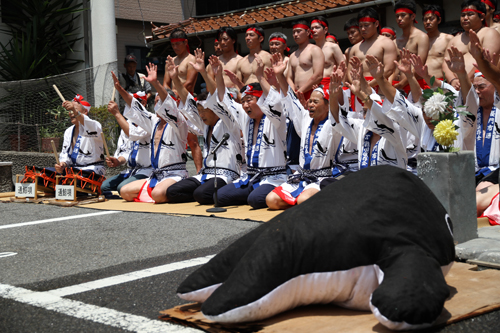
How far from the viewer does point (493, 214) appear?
4648 mm

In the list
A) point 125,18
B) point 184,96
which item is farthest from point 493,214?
point 125,18

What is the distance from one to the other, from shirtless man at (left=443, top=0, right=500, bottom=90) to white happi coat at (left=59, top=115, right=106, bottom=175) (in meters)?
4.49

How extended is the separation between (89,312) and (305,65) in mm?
5043

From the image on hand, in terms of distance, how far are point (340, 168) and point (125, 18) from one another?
11.1 meters

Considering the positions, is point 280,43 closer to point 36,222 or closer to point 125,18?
point 36,222

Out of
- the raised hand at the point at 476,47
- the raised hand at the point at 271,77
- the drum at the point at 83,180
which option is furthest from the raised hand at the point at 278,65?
the drum at the point at 83,180

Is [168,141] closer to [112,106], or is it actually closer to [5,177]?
[112,106]

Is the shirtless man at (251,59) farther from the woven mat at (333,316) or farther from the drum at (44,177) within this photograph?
the woven mat at (333,316)

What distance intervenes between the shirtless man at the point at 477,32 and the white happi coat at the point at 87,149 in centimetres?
449

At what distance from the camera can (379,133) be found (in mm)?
5098

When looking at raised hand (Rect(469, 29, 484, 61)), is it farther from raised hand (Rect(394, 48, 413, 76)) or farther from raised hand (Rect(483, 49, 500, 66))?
raised hand (Rect(394, 48, 413, 76))

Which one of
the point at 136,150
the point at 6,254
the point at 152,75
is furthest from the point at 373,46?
the point at 6,254

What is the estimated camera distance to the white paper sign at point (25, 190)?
7460 millimetres

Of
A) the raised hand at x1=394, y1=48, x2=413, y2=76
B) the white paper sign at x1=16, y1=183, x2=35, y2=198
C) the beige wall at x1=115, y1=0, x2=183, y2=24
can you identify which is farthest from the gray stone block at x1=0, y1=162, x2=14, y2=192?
the beige wall at x1=115, y1=0, x2=183, y2=24
